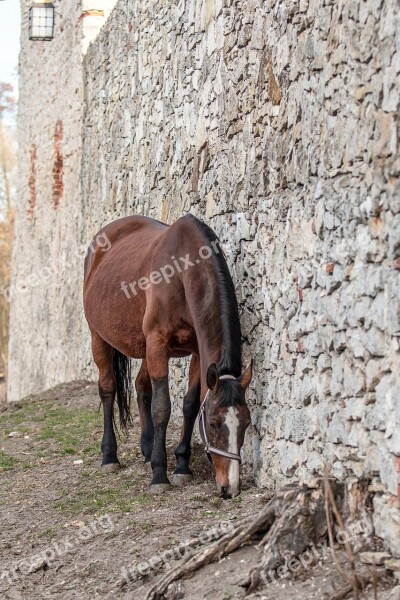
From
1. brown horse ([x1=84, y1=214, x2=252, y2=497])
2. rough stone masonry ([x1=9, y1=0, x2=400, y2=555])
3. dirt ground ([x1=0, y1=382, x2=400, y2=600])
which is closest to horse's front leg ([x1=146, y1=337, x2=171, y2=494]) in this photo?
brown horse ([x1=84, y1=214, x2=252, y2=497])

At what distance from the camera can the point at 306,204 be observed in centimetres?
512

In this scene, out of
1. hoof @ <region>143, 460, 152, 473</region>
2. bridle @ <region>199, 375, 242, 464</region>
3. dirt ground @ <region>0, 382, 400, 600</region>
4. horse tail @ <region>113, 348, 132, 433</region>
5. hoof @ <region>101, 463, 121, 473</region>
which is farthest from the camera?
horse tail @ <region>113, 348, 132, 433</region>

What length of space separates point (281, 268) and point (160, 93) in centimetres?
424

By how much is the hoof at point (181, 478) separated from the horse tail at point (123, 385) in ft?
4.85

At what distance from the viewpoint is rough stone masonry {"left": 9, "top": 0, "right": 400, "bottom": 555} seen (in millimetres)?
4152

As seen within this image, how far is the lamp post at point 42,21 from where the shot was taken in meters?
14.8

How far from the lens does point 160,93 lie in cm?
929

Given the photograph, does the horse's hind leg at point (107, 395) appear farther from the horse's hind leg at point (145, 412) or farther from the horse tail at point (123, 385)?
the horse's hind leg at point (145, 412)

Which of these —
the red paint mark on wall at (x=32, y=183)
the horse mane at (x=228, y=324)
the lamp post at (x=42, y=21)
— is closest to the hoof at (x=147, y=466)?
the horse mane at (x=228, y=324)

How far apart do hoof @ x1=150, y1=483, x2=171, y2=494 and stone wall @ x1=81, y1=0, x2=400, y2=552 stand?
22.4 inches

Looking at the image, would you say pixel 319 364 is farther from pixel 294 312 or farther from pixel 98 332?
pixel 98 332

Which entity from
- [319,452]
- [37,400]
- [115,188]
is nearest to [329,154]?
[319,452]

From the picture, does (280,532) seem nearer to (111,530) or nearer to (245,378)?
(245,378)

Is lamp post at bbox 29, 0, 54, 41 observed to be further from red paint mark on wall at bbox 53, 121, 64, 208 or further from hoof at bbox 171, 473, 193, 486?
hoof at bbox 171, 473, 193, 486
